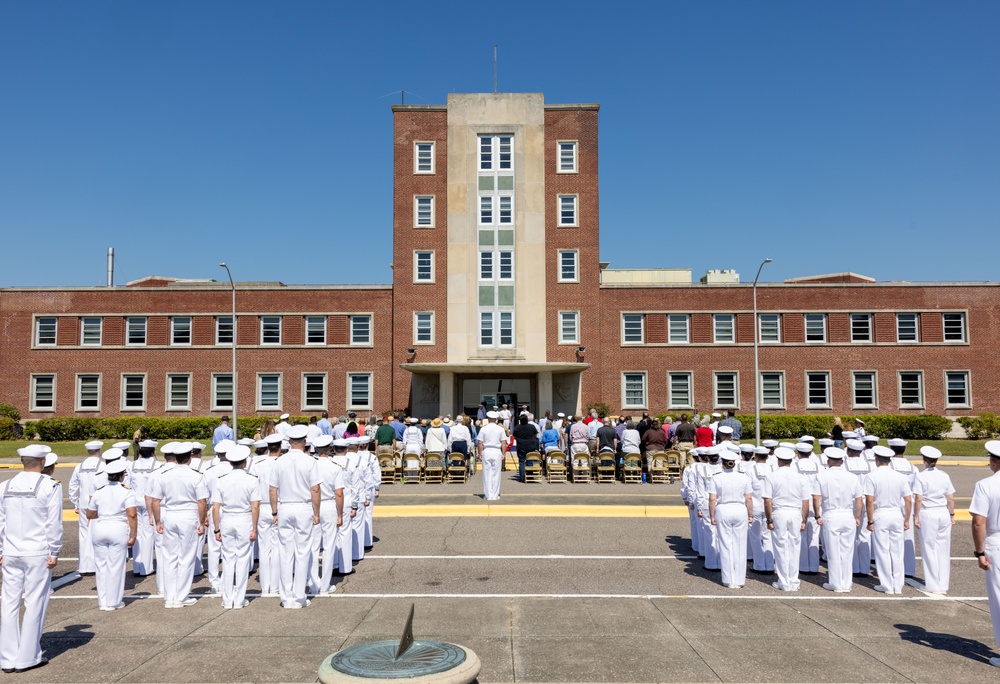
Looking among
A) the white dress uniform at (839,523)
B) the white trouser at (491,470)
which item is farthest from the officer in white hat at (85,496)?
the white dress uniform at (839,523)

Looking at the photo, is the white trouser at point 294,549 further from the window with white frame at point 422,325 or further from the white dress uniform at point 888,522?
the window with white frame at point 422,325

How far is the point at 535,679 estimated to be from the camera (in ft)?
22.9

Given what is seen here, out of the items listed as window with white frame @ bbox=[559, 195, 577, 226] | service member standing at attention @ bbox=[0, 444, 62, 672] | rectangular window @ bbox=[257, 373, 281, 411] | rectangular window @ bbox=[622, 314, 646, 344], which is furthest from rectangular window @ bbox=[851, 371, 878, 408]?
service member standing at attention @ bbox=[0, 444, 62, 672]

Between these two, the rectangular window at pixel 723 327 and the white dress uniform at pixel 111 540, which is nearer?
the white dress uniform at pixel 111 540

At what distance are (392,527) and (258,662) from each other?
794 cm

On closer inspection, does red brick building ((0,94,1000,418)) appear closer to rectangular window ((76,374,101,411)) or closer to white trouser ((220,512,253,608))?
rectangular window ((76,374,101,411))

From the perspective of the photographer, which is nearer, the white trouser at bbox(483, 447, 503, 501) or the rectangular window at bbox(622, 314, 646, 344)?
the white trouser at bbox(483, 447, 503, 501)

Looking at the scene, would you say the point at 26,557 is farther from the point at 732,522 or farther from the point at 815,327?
the point at 815,327

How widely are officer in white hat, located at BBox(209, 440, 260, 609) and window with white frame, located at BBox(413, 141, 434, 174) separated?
104 ft

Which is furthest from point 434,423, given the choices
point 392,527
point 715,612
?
point 715,612

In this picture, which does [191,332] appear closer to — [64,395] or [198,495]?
[64,395]

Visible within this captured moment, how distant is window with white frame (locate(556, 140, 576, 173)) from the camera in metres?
40.1

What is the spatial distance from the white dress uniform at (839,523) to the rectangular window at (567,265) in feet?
96.4

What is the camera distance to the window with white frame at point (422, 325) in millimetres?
39438
